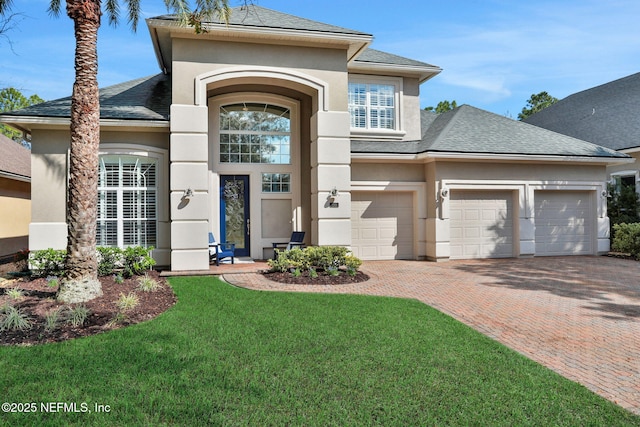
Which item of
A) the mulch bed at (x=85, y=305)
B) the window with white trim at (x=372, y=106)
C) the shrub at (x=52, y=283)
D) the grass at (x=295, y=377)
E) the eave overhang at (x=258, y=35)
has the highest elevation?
the eave overhang at (x=258, y=35)

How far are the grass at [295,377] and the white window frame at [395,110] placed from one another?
10.2m

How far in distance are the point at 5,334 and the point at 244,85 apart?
973 cm

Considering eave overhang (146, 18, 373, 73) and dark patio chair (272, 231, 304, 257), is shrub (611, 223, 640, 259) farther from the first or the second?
dark patio chair (272, 231, 304, 257)

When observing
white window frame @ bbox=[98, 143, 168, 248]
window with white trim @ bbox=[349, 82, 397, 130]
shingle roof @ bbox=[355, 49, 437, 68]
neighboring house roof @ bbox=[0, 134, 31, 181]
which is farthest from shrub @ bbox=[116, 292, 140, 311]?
neighboring house roof @ bbox=[0, 134, 31, 181]

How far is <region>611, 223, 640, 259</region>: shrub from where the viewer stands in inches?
579

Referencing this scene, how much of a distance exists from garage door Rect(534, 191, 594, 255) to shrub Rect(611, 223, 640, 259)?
0.81 m

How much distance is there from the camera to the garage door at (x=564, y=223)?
621 inches

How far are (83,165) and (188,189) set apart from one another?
3.50 metres

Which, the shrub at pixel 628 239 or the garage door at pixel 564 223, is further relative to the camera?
the garage door at pixel 564 223

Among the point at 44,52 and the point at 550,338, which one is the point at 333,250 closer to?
the point at 550,338

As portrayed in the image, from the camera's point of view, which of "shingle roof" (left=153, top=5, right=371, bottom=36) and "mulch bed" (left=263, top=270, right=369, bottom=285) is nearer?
"mulch bed" (left=263, top=270, right=369, bottom=285)

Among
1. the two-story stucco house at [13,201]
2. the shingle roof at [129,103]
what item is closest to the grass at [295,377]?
the shingle roof at [129,103]

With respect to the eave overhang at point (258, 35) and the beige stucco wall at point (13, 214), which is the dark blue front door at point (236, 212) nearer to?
the eave overhang at point (258, 35)

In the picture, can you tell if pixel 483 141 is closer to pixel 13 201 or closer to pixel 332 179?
pixel 332 179
